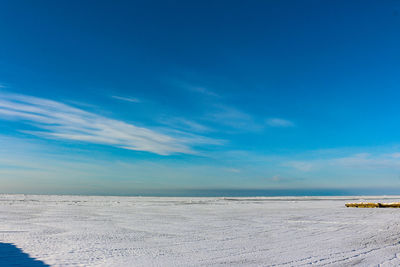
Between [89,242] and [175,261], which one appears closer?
[175,261]

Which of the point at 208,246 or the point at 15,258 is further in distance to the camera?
the point at 208,246

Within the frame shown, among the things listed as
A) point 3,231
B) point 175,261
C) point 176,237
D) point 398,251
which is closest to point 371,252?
point 398,251

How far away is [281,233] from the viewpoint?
52.3ft

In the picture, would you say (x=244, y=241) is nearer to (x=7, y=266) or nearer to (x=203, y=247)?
(x=203, y=247)

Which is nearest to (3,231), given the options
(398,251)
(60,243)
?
(60,243)

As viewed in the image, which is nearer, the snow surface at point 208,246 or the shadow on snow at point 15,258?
the shadow on snow at point 15,258

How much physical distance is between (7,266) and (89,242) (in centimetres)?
438

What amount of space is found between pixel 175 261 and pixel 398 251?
335 inches

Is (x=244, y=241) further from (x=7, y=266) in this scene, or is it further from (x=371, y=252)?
(x=7, y=266)

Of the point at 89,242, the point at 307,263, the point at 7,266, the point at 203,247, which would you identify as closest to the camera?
the point at 7,266

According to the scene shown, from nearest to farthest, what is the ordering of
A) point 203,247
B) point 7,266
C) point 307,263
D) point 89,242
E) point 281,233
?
point 7,266
point 307,263
point 203,247
point 89,242
point 281,233

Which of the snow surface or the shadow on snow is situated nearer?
the shadow on snow

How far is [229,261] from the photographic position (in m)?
10.0

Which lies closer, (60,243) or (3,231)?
(60,243)
